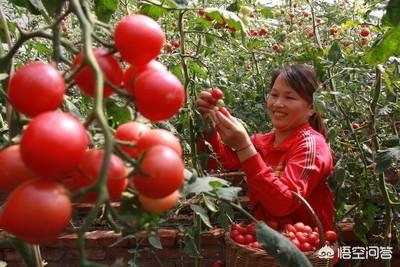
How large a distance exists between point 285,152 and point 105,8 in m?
1.15

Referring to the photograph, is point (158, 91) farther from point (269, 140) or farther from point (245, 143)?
point (269, 140)

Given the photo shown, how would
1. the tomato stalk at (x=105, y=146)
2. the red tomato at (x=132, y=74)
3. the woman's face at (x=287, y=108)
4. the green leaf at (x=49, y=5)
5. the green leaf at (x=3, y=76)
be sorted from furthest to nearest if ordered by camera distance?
1. the woman's face at (x=287, y=108)
2. the green leaf at (x=49, y=5)
3. the green leaf at (x=3, y=76)
4. the red tomato at (x=132, y=74)
5. the tomato stalk at (x=105, y=146)

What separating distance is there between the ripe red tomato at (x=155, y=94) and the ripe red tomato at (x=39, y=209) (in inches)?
4.3

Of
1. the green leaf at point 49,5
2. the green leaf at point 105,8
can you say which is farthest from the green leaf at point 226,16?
the green leaf at point 49,5

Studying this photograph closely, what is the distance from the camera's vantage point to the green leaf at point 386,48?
3.04 feet

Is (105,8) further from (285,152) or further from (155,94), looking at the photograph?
(285,152)

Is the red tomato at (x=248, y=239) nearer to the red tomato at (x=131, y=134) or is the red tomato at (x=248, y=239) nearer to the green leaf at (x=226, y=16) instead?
the green leaf at (x=226, y=16)

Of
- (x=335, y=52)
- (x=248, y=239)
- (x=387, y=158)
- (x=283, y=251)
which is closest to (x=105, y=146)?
(x=283, y=251)

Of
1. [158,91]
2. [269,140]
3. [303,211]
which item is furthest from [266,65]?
[158,91]

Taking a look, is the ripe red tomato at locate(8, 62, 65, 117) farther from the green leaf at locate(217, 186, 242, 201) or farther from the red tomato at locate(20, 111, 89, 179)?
the green leaf at locate(217, 186, 242, 201)

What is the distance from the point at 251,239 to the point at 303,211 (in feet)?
0.96

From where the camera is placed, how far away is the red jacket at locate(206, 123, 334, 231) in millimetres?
1667

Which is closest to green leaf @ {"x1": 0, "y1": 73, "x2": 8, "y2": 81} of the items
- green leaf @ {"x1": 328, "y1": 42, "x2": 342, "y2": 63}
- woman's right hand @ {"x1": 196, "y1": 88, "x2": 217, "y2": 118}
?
woman's right hand @ {"x1": 196, "y1": 88, "x2": 217, "y2": 118}

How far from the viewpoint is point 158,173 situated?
1.46ft
